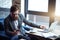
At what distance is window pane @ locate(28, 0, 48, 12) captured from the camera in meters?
3.81

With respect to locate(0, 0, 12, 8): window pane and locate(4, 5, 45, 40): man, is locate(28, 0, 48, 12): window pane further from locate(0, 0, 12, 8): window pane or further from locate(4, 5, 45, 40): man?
locate(4, 5, 45, 40): man

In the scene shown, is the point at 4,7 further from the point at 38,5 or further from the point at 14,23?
the point at 14,23

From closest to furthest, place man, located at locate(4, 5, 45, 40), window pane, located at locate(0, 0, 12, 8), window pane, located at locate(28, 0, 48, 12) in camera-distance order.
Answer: man, located at locate(4, 5, 45, 40) < window pane, located at locate(28, 0, 48, 12) < window pane, located at locate(0, 0, 12, 8)

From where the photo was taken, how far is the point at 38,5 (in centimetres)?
398

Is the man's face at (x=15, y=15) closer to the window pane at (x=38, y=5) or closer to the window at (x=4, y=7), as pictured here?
the window pane at (x=38, y=5)

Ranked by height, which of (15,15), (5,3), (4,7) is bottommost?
(15,15)

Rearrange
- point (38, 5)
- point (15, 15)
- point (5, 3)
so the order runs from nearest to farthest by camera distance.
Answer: point (15, 15)
point (38, 5)
point (5, 3)

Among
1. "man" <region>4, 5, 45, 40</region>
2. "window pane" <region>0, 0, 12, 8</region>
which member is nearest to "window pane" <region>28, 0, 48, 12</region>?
"window pane" <region>0, 0, 12, 8</region>

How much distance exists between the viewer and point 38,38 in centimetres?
293

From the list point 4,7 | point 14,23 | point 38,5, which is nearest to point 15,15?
point 14,23

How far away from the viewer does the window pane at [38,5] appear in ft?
12.5

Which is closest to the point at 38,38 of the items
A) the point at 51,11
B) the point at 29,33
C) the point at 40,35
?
the point at 40,35

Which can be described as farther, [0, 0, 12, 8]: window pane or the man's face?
[0, 0, 12, 8]: window pane

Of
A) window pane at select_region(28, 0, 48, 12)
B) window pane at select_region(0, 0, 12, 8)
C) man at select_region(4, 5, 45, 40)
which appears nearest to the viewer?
man at select_region(4, 5, 45, 40)
